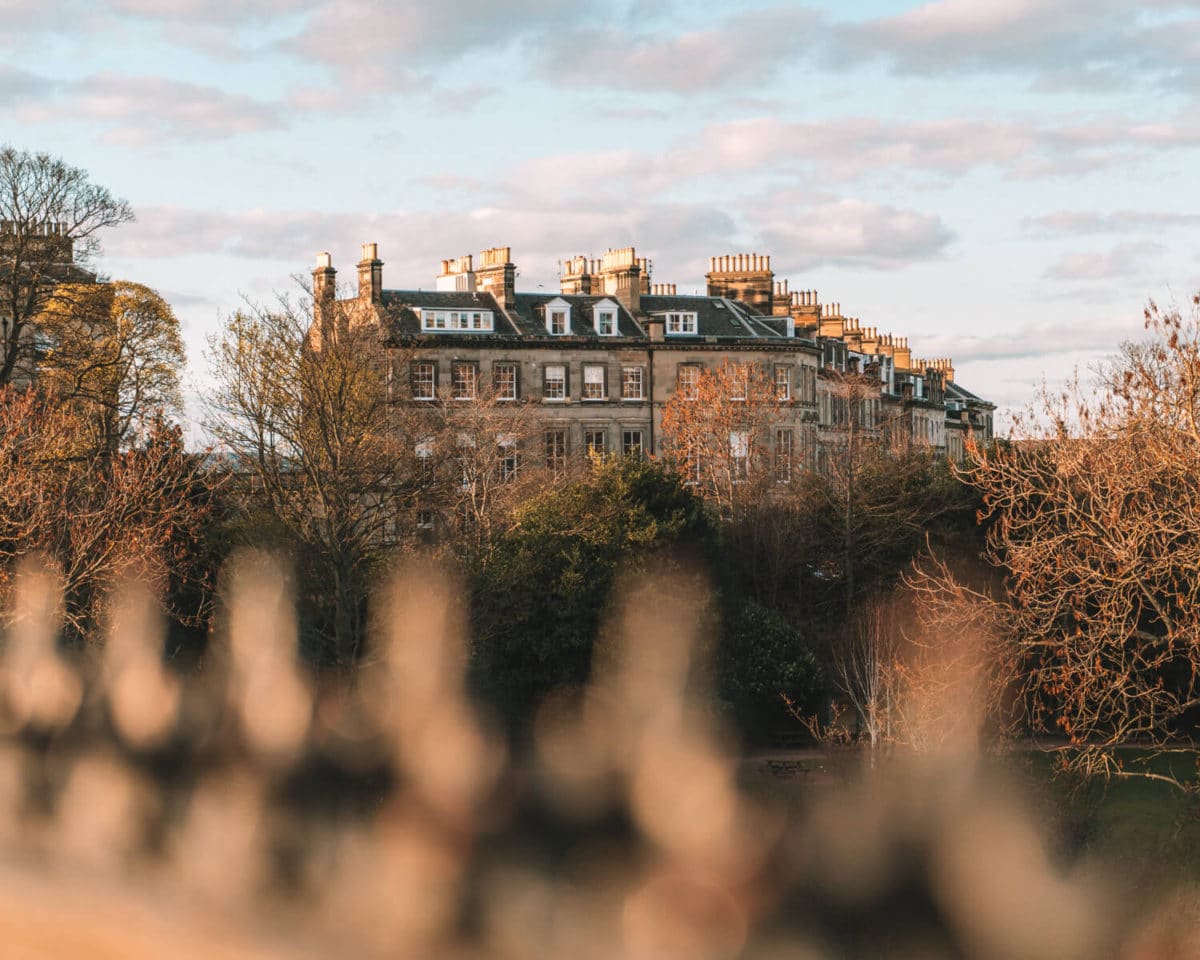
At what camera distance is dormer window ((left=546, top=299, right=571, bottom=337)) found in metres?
63.3

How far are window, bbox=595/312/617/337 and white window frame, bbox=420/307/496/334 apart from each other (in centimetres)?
500

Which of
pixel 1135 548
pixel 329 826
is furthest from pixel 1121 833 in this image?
pixel 329 826

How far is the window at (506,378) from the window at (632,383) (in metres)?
4.96

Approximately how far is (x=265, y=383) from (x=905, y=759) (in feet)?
63.4

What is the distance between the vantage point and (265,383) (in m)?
36.4

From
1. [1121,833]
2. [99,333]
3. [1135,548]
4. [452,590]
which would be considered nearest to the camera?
[1135,548]

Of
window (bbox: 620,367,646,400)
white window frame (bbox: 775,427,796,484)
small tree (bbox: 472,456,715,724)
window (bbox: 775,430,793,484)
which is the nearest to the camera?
small tree (bbox: 472,456,715,724)

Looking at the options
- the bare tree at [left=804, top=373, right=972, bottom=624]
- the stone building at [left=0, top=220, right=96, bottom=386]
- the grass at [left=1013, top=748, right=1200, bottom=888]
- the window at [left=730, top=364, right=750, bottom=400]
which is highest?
the stone building at [left=0, top=220, right=96, bottom=386]

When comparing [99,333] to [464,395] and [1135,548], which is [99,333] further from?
[1135,548]

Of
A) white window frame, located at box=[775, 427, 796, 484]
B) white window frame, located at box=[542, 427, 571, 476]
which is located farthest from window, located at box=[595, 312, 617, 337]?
white window frame, located at box=[775, 427, 796, 484]

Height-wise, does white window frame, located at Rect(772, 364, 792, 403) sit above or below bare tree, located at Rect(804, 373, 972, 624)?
above

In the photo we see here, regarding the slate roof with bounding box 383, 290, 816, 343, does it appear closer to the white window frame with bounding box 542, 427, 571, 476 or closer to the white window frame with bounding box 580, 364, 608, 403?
the white window frame with bounding box 580, 364, 608, 403

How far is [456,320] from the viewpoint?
203ft

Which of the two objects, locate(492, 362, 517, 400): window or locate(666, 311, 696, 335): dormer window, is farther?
locate(666, 311, 696, 335): dormer window
